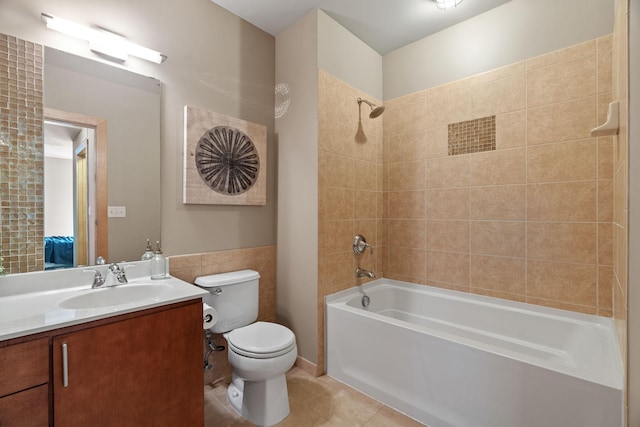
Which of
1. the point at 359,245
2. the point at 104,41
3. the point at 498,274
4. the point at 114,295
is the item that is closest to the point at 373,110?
the point at 359,245

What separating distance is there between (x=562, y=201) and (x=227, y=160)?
87.1 inches

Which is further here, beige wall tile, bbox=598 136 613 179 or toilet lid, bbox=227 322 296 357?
beige wall tile, bbox=598 136 613 179

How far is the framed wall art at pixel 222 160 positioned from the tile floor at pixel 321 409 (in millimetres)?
1275

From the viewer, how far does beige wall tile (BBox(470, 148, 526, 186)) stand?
6.55ft

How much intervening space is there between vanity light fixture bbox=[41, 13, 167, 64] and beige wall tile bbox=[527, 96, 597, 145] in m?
2.41

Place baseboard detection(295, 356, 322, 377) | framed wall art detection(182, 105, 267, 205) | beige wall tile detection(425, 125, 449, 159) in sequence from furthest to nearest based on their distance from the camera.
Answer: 1. beige wall tile detection(425, 125, 449, 159)
2. baseboard detection(295, 356, 322, 377)
3. framed wall art detection(182, 105, 267, 205)

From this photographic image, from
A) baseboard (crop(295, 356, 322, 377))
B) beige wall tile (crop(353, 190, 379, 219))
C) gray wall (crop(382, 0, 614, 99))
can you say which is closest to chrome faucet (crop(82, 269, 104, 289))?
baseboard (crop(295, 356, 322, 377))

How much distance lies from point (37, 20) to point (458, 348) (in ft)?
8.67

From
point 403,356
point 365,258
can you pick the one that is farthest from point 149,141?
point 403,356

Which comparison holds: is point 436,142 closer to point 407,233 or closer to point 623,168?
point 407,233

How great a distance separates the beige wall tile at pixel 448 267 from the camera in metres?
2.25

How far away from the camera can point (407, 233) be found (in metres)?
2.57

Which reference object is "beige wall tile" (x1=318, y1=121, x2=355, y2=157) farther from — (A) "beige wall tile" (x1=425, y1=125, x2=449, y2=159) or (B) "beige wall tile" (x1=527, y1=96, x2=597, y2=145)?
(B) "beige wall tile" (x1=527, y1=96, x2=597, y2=145)

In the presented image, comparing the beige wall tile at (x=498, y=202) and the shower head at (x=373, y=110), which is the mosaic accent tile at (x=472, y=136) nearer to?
the beige wall tile at (x=498, y=202)
